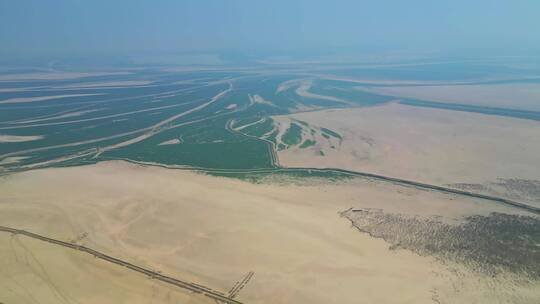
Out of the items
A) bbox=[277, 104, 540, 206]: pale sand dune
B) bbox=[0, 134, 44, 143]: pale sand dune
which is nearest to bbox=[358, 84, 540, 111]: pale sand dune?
bbox=[277, 104, 540, 206]: pale sand dune

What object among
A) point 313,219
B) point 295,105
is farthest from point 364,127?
point 313,219

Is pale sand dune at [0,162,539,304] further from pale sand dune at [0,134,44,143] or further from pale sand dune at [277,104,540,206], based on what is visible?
pale sand dune at [0,134,44,143]

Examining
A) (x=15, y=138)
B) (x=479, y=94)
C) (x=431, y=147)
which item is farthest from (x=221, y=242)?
(x=479, y=94)

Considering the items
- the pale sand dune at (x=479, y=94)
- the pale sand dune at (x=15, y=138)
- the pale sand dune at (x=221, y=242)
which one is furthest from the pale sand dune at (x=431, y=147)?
the pale sand dune at (x=15, y=138)

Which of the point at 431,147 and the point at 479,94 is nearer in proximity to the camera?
the point at 431,147

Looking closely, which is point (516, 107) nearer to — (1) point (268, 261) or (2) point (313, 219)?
(2) point (313, 219)

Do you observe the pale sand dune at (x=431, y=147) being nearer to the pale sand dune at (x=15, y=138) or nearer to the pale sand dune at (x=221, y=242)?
the pale sand dune at (x=221, y=242)

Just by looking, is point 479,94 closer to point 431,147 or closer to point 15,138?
point 431,147
